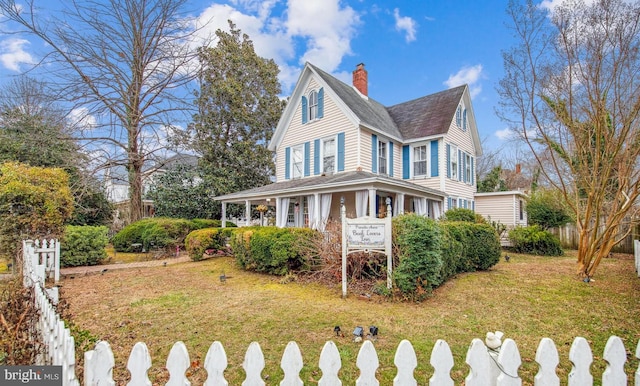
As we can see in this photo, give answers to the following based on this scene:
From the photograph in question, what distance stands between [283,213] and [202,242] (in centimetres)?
383

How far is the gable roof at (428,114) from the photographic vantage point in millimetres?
15380

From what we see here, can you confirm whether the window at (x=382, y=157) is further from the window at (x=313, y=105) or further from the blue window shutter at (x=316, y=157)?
the window at (x=313, y=105)

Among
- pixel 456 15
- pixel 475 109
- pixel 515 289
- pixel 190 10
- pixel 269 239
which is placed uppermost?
pixel 190 10

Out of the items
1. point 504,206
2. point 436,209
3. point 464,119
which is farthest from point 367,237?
point 504,206

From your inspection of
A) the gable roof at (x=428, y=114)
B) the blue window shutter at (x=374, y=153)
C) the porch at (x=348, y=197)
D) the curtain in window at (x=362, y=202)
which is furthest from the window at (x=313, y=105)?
the curtain in window at (x=362, y=202)

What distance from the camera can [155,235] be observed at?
47.1 ft

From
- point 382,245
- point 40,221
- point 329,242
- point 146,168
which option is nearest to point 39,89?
point 146,168

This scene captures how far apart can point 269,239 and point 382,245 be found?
12.7ft

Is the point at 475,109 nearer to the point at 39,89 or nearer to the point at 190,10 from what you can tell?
the point at 190,10

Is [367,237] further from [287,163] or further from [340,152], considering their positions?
[287,163]

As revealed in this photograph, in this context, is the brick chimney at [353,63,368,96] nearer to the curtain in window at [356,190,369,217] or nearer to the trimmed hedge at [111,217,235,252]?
the curtain in window at [356,190,369,217]

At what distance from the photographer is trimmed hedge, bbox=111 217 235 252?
1445cm

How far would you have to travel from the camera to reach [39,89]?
1684cm
